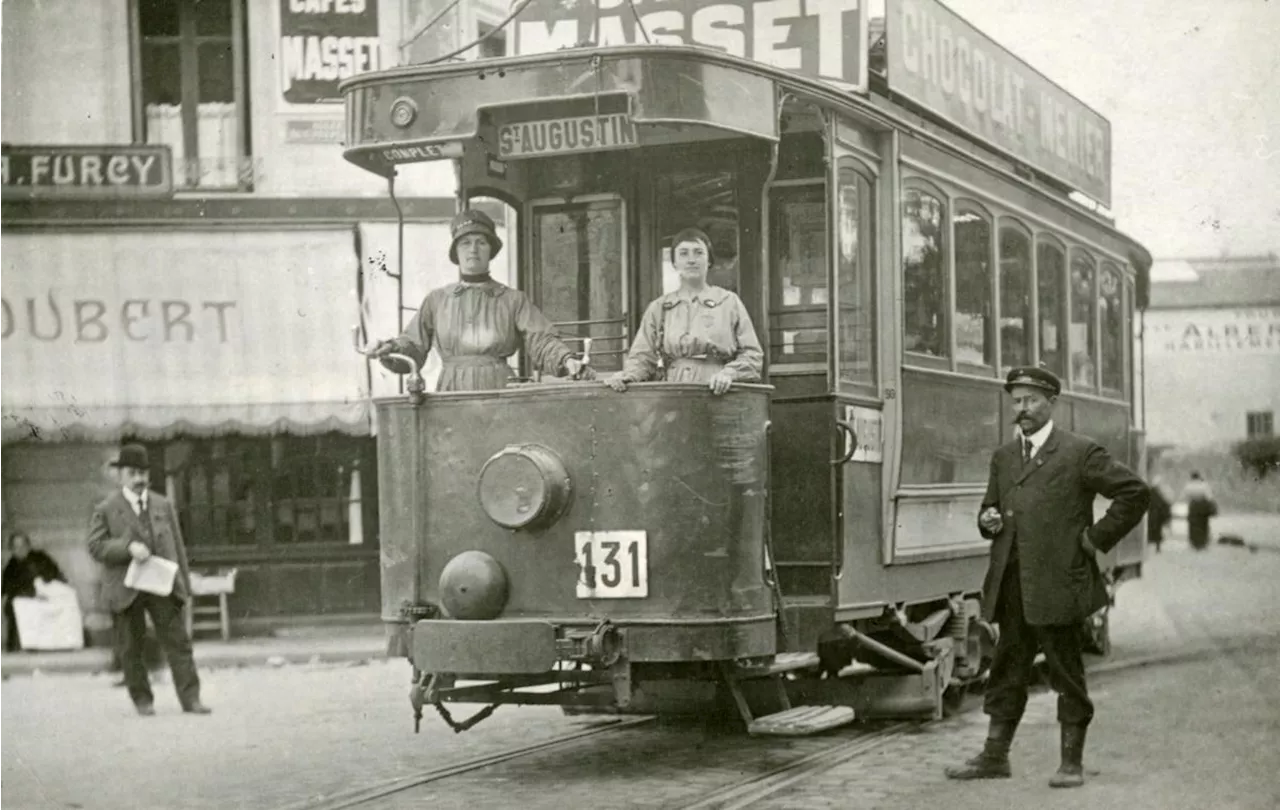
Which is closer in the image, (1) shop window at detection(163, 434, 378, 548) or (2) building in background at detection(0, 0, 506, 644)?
(2) building in background at detection(0, 0, 506, 644)

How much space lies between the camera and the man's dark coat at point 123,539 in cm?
1086

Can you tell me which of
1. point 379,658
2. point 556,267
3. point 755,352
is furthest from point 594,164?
point 379,658

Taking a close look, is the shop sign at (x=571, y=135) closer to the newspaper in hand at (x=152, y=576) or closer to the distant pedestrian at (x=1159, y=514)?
the newspaper in hand at (x=152, y=576)

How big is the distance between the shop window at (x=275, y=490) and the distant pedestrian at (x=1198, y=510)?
792 cm

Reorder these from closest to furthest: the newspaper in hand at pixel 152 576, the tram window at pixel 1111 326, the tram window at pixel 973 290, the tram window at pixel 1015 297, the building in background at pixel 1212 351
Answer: the tram window at pixel 973 290
the building in background at pixel 1212 351
the newspaper in hand at pixel 152 576
the tram window at pixel 1015 297
the tram window at pixel 1111 326

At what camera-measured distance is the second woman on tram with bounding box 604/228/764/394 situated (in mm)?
8133

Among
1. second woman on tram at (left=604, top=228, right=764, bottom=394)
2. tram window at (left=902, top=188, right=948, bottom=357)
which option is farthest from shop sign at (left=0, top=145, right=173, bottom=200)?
second woman on tram at (left=604, top=228, right=764, bottom=394)

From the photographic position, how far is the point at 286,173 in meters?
15.9

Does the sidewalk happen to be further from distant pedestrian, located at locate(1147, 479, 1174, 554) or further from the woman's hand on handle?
distant pedestrian, located at locate(1147, 479, 1174, 554)

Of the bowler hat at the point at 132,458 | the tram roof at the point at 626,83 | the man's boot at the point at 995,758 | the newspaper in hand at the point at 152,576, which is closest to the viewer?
the tram roof at the point at 626,83

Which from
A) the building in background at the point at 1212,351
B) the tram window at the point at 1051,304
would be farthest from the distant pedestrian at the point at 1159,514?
the tram window at the point at 1051,304

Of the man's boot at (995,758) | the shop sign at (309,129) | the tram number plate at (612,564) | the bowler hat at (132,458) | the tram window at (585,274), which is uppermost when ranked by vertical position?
the shop sign at (309,129)

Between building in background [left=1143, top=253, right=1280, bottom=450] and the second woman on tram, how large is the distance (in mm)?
3428

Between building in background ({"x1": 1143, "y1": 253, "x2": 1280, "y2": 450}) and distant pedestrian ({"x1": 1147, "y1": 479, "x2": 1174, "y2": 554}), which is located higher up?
building in background ({"x1": 1143, "y1": 253, "x2": 1280, "y2": 450})
